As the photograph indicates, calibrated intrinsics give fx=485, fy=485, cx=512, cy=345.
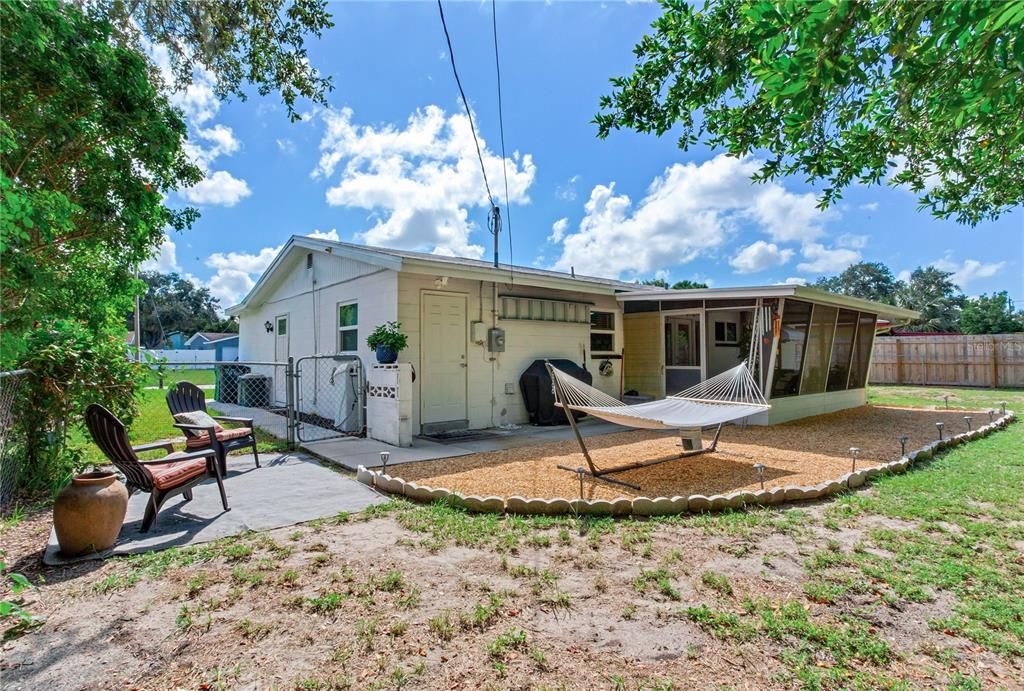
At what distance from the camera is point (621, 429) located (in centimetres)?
807

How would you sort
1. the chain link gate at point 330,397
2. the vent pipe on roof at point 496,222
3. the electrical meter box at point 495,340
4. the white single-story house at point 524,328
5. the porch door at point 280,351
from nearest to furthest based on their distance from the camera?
1. the chain link gate at point 330,397
2. the white single-story house at point 524,328
3. the vent pipe on roof at point 496,222
4. the electrical meter box at point 495,340
5. the porch door at point 280,351

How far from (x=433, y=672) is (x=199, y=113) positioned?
253 inches

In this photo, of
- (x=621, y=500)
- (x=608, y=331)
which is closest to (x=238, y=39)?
(x=621, y=500)

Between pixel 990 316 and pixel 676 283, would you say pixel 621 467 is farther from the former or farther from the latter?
pixel 676 283

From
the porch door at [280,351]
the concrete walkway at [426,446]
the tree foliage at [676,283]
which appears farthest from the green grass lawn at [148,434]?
the tree foliage at [676,283]

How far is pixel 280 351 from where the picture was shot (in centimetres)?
1104

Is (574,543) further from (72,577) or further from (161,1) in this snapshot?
(161,1)

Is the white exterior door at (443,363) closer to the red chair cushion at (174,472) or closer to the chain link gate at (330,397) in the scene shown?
the chain link gate at (330,397)

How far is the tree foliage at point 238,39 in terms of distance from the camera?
485 centimetres

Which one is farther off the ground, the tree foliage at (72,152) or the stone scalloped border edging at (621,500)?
the tree foliage at (72,152)

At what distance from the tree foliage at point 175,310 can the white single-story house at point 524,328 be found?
124 ft

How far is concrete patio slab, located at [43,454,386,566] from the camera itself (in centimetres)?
325

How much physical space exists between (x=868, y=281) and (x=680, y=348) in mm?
39531

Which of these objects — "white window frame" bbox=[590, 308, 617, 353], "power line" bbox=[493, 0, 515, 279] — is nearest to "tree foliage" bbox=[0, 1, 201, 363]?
"power line" bbox=[493, 0, 515, 279]
